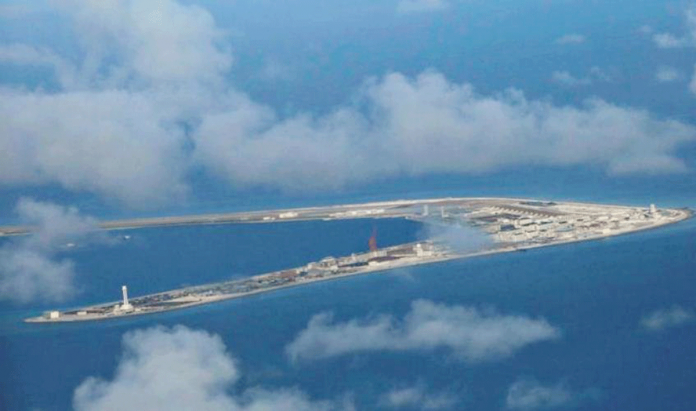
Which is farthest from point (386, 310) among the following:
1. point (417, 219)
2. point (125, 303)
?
point (417, 219)

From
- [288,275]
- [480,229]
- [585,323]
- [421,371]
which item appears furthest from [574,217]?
[421,371]

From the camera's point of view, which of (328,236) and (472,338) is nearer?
(472,338)

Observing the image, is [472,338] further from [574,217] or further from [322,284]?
[574,217]

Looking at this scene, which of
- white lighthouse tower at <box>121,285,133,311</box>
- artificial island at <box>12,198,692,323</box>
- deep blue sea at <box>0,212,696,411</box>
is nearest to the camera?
deep blue sea at <box>0,212,696,411</box>

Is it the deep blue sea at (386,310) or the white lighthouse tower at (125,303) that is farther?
the white lighthouse tower at (125,303)

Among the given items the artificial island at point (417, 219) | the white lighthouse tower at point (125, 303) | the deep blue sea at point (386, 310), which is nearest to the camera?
the deep blue sea at point (386, 310)

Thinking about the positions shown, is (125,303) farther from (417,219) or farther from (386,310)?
(417,219)

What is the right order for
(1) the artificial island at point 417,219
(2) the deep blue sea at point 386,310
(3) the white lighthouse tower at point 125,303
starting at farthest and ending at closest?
(1) the artificial island at point 417,219 → (3) the white lighthouse tower at point 125,303 → (2) the deep blue sea at point 386,310
